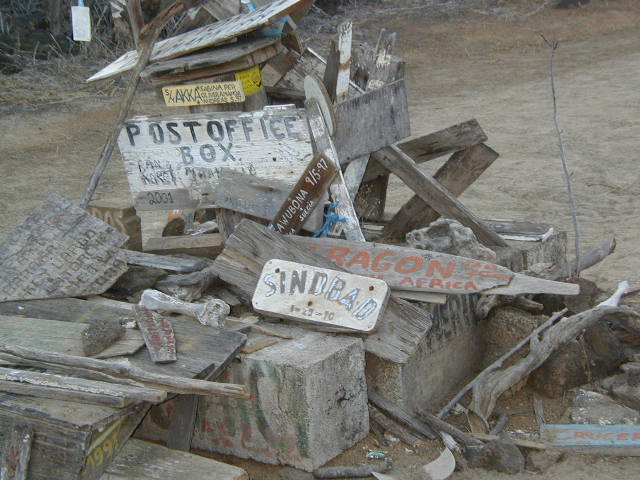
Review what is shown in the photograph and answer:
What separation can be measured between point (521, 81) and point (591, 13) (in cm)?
530

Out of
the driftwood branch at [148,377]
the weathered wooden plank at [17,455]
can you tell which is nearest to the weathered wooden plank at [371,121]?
A: the driftwood branch at [148,377]

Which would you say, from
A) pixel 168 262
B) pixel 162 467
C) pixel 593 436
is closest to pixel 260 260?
pixel 168 262

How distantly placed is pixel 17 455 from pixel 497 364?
7.98 feet

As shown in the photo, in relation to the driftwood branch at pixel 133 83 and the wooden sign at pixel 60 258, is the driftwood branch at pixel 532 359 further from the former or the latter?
the driftwood branch at pixel 133 83

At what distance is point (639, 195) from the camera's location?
904 centimetres

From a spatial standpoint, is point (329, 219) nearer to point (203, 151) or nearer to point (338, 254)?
point (338, 254)

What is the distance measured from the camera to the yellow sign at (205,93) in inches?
201

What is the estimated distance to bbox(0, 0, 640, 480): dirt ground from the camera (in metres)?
7.09

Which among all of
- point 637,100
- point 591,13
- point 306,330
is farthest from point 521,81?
point 306,330

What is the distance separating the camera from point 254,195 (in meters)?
4.96

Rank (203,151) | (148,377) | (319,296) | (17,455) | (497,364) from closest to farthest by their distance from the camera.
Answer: (17,455)
(148,377)
(319,296)
(497,364)
(203,151)

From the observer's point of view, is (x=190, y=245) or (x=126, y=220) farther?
(x=126, y=220)

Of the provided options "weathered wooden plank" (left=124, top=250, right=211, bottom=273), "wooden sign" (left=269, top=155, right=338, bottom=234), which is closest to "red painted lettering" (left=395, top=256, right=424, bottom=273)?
"wooden sign" (left=269, top=155, right=338, bottom=234)

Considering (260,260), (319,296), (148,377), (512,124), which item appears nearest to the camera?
(148,377)
